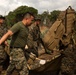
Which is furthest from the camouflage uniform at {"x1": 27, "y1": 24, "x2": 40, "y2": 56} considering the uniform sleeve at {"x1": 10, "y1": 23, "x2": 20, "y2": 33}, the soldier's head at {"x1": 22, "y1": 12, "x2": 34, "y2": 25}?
the uniform sleeve at {"x1": 10, "y1": 23, "x2": 20, "y2": 33}

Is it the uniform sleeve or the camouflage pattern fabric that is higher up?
the uniform sleeve

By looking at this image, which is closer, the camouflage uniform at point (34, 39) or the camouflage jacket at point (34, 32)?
the camouflage uniform at point (34, 39)

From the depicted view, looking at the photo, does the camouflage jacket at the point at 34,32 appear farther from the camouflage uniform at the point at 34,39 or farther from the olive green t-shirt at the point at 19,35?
the olive green t-shirt at the point at 19,35

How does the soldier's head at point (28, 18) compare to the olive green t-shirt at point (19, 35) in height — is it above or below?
above

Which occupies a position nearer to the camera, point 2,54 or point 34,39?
point 2,54

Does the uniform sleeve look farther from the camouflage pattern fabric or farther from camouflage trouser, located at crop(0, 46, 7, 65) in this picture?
camouflage trouser, located at crop(0, 46, 7, 65)

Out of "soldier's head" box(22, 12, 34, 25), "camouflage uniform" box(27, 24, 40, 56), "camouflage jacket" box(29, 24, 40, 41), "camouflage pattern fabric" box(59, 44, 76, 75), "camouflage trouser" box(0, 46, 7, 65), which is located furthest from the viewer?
"camouflage jacket" box(29, 24, 40, 41)

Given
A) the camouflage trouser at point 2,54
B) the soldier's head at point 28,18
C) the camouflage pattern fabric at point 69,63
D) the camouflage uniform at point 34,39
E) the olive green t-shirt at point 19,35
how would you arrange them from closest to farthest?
1. the olive green t-shirt at point 19,35
2. the soldier's head at point 28,18
3. the camouflage pattern fabric at point 69,63
4. the camouflage uniform at point 34,39
5. the camouflage trouser at point 2,54

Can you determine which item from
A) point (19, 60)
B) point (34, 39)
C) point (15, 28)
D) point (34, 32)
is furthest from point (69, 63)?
point (34, 32)

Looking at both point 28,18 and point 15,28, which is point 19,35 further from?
point 28,18

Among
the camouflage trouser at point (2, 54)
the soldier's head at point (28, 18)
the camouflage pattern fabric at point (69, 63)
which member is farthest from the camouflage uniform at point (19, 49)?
the camouflage trouser at point (2, 54)

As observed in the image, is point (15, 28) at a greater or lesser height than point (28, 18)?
lesser

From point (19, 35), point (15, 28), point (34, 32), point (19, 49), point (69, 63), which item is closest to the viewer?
point (15, 28)

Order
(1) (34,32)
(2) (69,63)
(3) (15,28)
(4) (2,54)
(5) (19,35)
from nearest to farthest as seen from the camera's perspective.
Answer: (3) (15,28), (5) (19,35), (2) (69,63), (4) (2,54), (1) (34,32)
